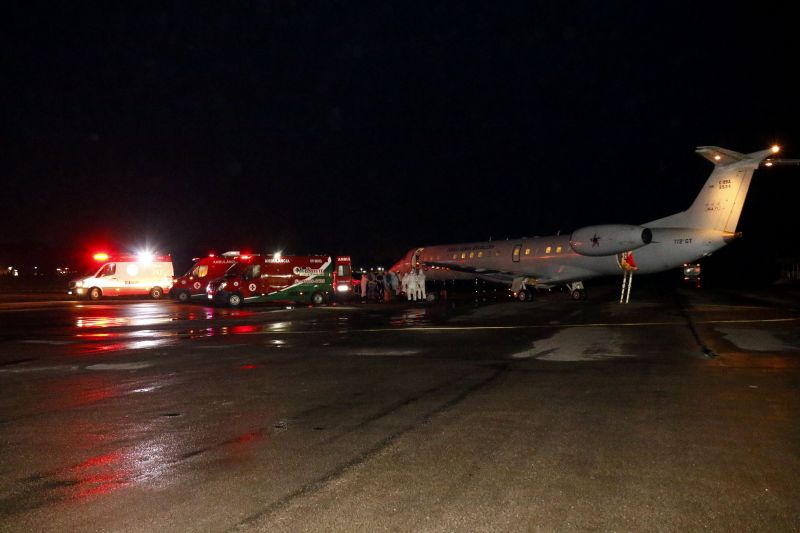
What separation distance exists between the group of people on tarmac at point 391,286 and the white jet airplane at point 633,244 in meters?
4.02

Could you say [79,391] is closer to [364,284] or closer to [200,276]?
[200,276]

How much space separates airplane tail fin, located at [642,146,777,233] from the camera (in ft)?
89.2

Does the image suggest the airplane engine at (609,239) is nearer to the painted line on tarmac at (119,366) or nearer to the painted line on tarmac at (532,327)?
the painted line on tarmac at (532,327)

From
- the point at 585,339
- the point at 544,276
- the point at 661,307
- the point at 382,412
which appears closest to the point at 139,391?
the point at 382,412

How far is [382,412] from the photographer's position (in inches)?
329

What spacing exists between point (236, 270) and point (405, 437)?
27550 mm

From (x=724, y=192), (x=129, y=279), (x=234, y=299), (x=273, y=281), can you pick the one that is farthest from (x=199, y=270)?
(x=724, y=192)

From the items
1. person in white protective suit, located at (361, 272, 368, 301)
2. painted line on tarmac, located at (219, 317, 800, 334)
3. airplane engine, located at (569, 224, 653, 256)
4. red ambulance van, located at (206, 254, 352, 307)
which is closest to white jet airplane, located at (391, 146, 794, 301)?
airplane engine, located at (569, 224, 653, 256)

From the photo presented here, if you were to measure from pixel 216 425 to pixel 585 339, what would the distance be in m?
10.9

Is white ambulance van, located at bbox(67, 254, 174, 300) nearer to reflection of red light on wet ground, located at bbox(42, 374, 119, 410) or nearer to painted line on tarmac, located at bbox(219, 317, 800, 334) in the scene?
painted line on tarmac, located at bbox(219, 317, 800, 334)

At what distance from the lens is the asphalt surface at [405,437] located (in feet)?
16.0

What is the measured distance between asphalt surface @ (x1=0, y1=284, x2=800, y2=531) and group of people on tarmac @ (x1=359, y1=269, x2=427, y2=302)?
2151 cm

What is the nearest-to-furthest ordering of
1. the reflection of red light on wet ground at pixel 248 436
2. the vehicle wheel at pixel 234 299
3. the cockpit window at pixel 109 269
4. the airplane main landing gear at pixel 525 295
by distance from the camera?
the reflection of red light on wet ground at pixel 248 436 < the vehicle wheel at pixel 234 299 < the airplane main landing gear at pixel 525 295 < the cockpit window at pixel 109 269

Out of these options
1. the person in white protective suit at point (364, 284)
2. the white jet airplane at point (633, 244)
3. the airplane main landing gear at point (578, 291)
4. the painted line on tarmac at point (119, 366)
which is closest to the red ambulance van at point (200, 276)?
the person in white protective suit at point (364, 284)
